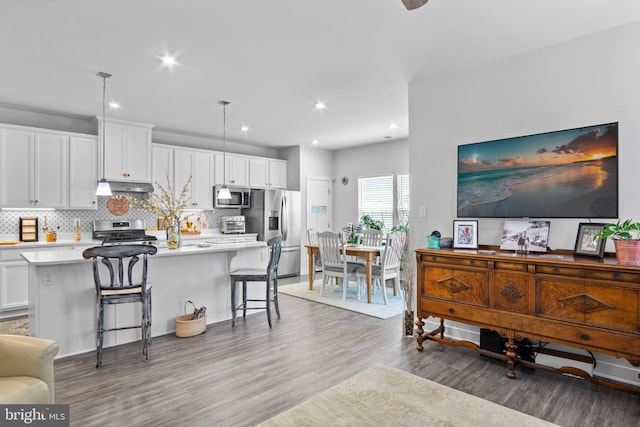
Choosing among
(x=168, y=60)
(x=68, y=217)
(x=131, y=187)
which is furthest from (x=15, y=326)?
(x=168, y=60)

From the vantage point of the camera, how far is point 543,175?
10.2 feet

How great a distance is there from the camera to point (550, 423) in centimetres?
215

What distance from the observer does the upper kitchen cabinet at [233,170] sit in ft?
22.0

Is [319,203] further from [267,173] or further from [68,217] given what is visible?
[68,217]

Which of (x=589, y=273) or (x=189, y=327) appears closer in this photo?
(x=589, y=273)

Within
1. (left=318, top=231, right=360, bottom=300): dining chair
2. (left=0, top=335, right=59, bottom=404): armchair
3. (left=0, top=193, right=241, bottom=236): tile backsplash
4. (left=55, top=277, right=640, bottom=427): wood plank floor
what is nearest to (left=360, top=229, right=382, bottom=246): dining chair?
(left=318, top=231, right=360, bottom=300): dining chair

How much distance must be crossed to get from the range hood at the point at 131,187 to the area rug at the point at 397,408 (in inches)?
178

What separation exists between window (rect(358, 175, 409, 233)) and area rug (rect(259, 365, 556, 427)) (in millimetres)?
4698

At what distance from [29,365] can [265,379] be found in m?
1.50

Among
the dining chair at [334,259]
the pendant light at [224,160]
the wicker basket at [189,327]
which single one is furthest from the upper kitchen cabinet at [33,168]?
the dining chair at [334,259]

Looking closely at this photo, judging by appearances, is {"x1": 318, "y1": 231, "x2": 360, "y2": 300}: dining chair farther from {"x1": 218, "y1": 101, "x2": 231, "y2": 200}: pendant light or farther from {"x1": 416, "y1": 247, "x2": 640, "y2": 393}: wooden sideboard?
{"x1": 416, "y1": 247, "x2": 640, "y2": 393}: wooden sideboard

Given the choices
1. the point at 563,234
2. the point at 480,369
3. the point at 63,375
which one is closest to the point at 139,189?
the point at 63,375

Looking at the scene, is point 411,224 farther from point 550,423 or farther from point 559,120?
point 550,423

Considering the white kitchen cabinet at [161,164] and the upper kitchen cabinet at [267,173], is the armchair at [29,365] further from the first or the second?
the upper kitchen cabinet at [267,173]
